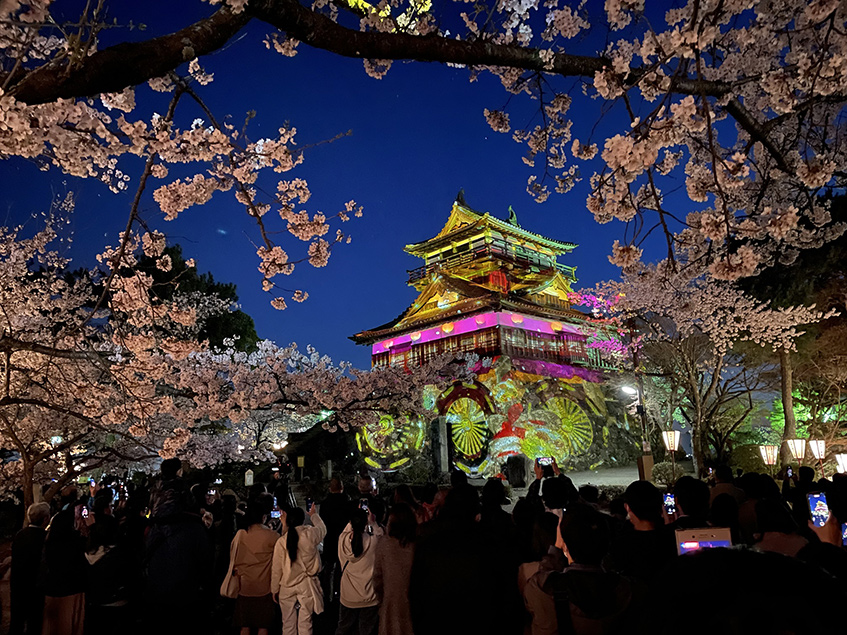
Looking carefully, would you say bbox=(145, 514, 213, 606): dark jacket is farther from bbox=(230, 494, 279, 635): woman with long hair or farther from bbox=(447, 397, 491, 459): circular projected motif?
bbox=(447, 397, 491, 459): circular projected motif

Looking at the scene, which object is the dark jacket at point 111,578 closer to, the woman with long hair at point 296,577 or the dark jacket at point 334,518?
the woman with long hair at point 296,577

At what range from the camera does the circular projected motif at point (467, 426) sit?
27.0 m

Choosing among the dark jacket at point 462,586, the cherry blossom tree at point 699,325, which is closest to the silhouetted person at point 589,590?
the dark jacket at point 462,586

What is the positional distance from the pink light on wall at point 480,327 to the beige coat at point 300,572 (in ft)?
89.2

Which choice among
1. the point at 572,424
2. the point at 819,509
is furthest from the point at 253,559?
the point at 572,424

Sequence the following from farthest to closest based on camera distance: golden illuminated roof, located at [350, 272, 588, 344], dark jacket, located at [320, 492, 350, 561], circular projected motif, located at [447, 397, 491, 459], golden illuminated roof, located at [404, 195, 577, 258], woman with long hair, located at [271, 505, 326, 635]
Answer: golden illuminated roof, located at [404, 195, 577, 258]
golden illuminated roof, located at [350, 272, 588, 344]
circular projected motif, located at [447, 397, 491, 459]
dark jacket, located at [320, 492, 350, 561]
woman with long hair, located at [271, 505, 326, 635]

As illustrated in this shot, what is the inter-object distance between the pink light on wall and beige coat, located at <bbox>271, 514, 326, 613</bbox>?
2717 cm

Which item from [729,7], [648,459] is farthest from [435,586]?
[648,459]

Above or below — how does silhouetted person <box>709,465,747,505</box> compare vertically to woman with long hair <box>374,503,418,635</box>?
above

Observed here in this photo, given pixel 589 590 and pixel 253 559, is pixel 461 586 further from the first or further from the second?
pixel 253 559

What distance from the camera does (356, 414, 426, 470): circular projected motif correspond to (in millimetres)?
27359

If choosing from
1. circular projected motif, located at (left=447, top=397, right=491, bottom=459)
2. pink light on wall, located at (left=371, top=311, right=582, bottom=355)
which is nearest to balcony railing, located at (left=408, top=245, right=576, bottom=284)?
pink light on wall, located at (left=371, top=311, right=582, bottom=355)

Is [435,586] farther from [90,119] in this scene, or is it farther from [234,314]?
[234,314]

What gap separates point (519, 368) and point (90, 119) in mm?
26321
